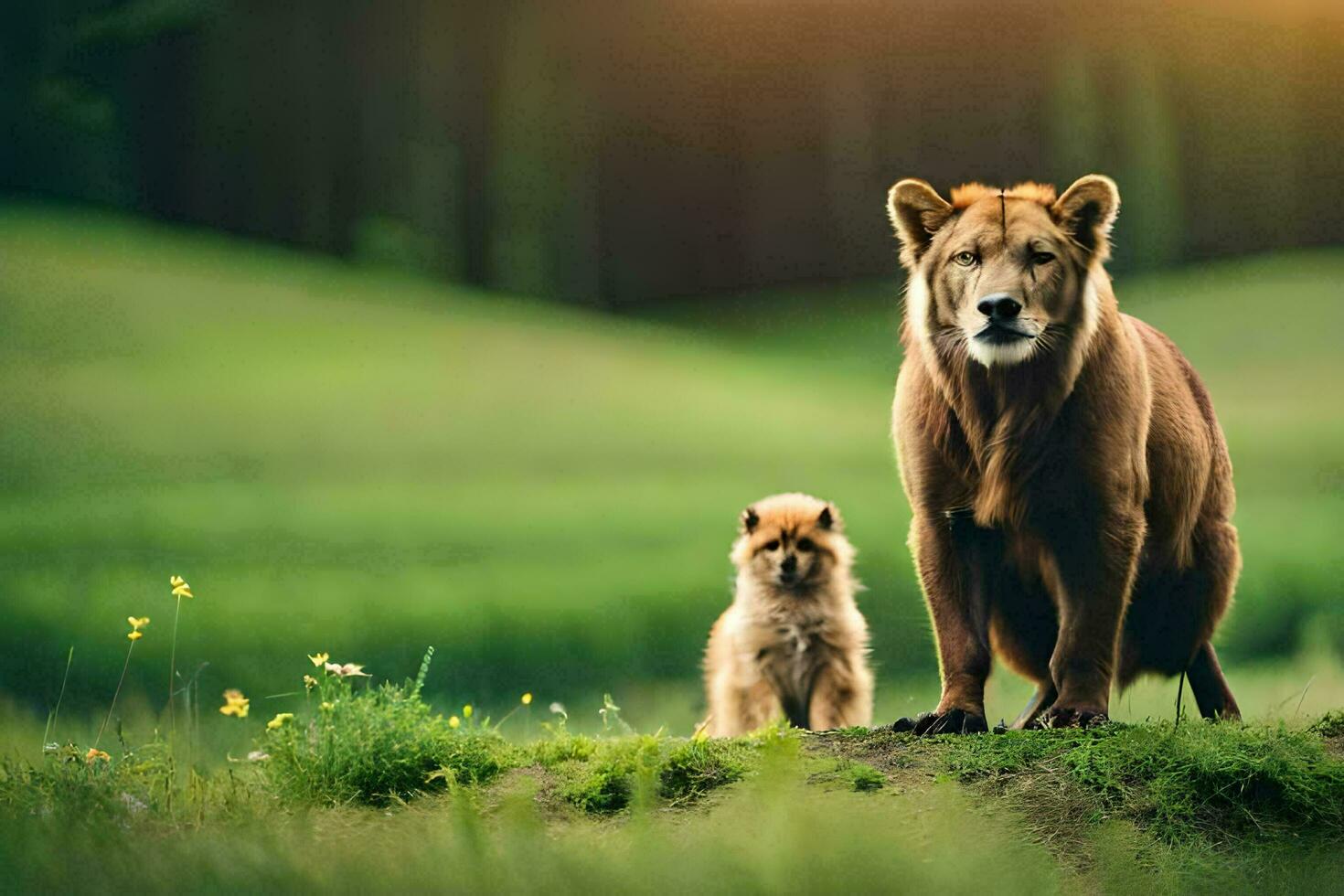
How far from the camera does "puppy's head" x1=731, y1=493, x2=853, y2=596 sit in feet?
23.7

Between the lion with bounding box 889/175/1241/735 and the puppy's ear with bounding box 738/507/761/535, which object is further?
the puppy's ear with bounding box 738/507/761/535

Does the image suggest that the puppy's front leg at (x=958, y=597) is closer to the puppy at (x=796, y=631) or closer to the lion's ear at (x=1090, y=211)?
the lion's ear at (x=1090, y=211)

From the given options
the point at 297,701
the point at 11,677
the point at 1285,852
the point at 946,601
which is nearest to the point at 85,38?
the point at 11,677

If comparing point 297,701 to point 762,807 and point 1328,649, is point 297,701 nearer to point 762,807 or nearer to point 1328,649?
point 762,807

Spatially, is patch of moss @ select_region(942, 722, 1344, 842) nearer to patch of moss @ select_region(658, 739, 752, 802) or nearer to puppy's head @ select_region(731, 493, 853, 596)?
patch of moss @ select_region(658, 739, 752, 802)

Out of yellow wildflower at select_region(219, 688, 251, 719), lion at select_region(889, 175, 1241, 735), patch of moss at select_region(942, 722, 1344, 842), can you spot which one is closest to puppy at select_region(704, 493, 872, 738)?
lion at select_region(889, 175, 1241, 735)

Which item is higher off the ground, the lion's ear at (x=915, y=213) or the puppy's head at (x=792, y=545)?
the lion's ear at (x=915, y=213)

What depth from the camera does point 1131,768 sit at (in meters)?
4.97

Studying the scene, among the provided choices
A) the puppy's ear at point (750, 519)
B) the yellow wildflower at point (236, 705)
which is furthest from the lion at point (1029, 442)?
the yellow wildflower at point (236, 705)

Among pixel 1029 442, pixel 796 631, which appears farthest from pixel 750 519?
pixel 1029 442

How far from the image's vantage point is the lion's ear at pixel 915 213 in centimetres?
561

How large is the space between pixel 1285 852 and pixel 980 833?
1.02 m

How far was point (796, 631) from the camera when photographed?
7293 mm

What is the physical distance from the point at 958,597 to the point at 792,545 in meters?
1.57
